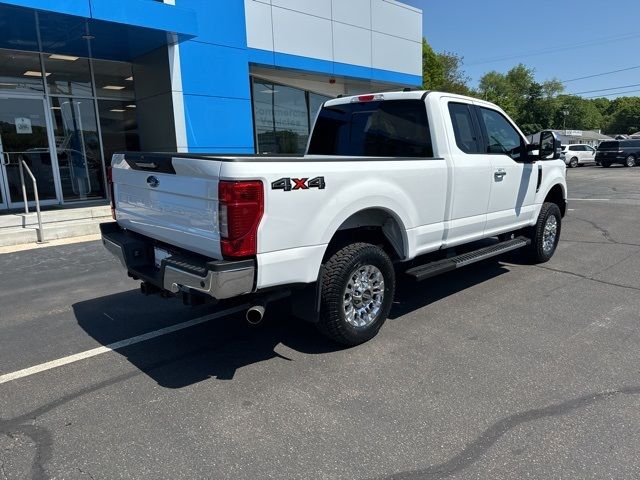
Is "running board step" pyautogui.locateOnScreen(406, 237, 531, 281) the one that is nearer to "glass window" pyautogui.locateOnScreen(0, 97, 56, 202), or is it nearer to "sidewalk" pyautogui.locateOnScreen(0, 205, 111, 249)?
"sidewalk" pyautogui.locateOnScreen(0, 205, 111, 249)

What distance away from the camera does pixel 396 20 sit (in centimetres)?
1705

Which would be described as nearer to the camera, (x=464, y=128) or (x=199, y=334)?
(x=199, y=334)

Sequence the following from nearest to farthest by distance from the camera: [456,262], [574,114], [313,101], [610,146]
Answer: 1. [456,262]
2. [313,101]
3. [610,146]
4. [574,114]

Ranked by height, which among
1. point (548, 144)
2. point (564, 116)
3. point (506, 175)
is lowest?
point (506, 175)

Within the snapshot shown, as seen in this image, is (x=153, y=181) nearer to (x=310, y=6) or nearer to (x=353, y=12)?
(x=310, y=6)

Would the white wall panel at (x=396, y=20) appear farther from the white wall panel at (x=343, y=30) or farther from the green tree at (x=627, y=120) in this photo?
the green tree at (x=627, y=120)

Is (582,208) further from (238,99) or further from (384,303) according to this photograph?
(384,303)

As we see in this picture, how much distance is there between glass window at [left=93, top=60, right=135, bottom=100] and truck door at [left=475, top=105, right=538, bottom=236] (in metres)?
10.5

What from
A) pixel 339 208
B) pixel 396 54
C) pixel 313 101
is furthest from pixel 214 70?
pixel 339 208

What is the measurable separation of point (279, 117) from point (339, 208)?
511 inches

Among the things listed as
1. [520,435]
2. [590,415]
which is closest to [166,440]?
[520,435]

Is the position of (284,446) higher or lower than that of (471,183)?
lower

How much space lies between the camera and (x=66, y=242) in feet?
29.5

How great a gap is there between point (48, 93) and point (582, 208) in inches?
552
